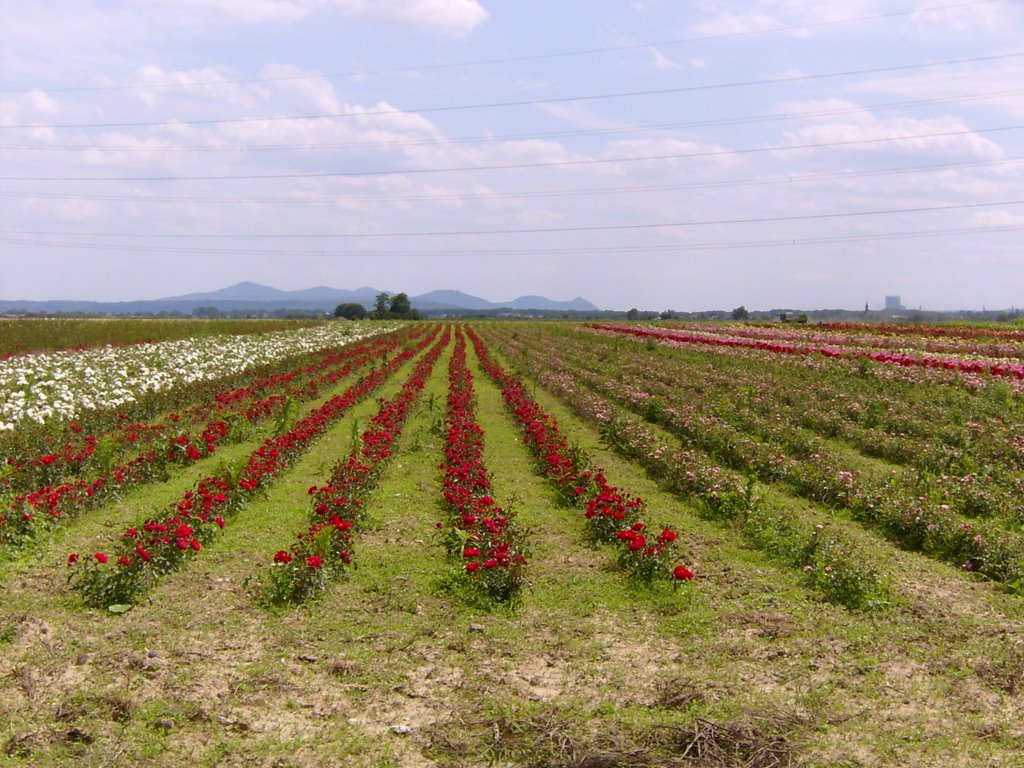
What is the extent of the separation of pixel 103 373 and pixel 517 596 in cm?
1630

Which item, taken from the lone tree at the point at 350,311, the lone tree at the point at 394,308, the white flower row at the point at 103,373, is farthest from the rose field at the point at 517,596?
the lone tree at the point at 350,311

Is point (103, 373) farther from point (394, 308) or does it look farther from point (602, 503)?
point (394, 308)

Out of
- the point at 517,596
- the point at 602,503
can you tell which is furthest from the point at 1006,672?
the point at 602,503

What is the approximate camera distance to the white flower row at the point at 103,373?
1410cm

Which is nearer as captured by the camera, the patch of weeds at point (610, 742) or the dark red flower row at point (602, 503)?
the patch of weeds at point (610, 742)

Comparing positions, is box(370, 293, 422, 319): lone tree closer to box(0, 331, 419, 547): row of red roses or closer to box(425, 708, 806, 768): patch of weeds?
box(0, 331, 419, 547): row of red roses

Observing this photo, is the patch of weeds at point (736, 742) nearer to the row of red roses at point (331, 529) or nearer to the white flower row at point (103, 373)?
the row of red roses at point (331, 529)

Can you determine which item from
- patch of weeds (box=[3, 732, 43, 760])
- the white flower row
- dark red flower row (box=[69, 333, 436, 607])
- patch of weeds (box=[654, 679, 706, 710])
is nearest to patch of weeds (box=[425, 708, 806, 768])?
patch of weeds (box=[654, 679, 706, 710])

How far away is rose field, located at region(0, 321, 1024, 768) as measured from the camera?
4695 millimetres

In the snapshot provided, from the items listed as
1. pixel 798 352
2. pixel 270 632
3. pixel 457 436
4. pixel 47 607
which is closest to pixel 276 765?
pixel 270 632

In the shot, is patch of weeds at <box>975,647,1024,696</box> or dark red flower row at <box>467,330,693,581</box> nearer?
patch of weeds at <box>975,647,1024,696</box>

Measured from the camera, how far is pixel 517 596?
6.77 meters

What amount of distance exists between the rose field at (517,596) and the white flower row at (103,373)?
287 mm

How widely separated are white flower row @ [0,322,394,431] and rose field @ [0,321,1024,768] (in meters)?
0.29
